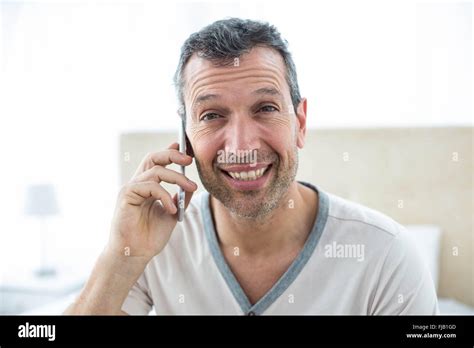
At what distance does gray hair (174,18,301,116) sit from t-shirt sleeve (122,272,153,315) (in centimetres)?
41

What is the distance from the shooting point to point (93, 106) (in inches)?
64.9

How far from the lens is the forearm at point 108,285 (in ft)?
2.48

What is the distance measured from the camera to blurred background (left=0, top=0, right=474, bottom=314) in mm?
1101

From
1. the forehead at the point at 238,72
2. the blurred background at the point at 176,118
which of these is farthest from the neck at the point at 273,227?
the blurred background at the point at 176,118

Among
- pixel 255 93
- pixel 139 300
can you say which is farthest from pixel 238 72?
pixel 139 300

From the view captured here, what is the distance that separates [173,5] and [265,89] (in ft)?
1.35

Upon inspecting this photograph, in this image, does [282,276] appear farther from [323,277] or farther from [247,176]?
[247,176]

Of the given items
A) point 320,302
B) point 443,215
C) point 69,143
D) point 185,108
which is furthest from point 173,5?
point 443,215

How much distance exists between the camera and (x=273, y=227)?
858 millimetres

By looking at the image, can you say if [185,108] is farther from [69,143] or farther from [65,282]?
[65,282]

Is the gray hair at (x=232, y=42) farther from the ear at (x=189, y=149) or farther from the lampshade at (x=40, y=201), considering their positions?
the lampshade at (x=40, y=201)

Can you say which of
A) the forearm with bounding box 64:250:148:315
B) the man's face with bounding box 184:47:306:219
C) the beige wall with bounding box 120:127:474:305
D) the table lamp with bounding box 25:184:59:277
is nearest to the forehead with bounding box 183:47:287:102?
the man's face with bounding box 184:47:306:219

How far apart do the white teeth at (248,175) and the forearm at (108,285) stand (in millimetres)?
232

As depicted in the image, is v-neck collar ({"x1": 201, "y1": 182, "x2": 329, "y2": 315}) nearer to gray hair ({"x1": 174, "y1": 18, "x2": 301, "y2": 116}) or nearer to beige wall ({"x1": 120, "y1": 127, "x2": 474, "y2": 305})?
gray hair ({"x1": 174, "y1": 18, "x2": 301, "y2": 116})
